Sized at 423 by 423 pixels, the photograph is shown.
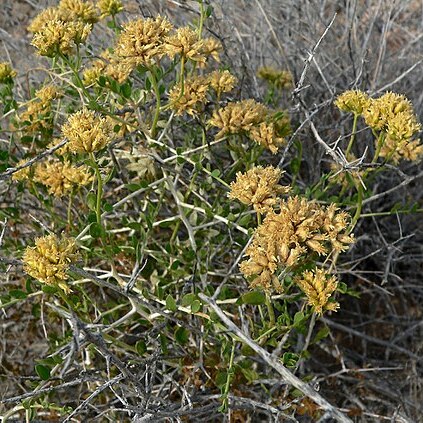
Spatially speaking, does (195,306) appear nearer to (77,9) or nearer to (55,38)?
(55,38)

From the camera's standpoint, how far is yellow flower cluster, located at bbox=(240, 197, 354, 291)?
1103 mm

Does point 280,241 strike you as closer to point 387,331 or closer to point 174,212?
point 174,212

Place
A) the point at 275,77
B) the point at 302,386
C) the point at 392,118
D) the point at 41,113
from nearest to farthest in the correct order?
the point at 302,386
the point at 392,118
the point at 41,113
the point at 275,77

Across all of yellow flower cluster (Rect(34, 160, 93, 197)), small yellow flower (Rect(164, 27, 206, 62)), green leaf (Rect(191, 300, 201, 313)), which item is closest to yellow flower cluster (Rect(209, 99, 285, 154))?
small yellow flower (Rect(164, 27, 206, 62))

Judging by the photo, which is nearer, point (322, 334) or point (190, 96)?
point (322, 334)

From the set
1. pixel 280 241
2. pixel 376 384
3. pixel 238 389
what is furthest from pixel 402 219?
pixel 280 241

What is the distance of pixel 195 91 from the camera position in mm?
1455

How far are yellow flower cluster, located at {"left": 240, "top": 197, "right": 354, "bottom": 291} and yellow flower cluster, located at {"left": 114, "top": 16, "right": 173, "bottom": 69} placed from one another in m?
0.42

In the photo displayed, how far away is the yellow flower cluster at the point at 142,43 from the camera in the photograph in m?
1.30

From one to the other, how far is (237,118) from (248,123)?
0.10ft

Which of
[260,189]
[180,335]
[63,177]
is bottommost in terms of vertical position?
[180,335]

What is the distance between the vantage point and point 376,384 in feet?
6.01

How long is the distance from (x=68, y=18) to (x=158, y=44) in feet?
1.12

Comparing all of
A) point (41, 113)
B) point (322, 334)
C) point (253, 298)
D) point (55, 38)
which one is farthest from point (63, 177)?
point (322, 334)
